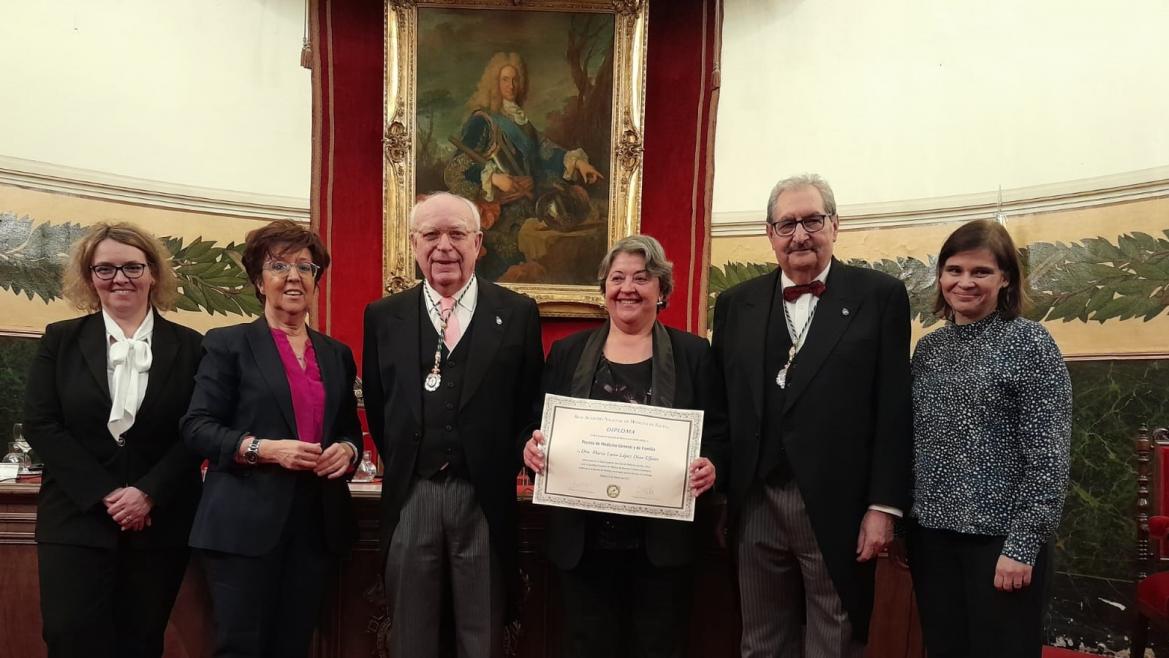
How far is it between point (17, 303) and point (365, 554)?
312 cm

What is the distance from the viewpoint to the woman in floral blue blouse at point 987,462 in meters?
2.13

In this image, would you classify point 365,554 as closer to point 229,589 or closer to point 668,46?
point 229,589

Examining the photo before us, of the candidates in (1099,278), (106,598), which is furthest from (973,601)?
(1099,278)

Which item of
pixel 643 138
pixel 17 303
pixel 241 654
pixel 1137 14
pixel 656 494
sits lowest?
pixel 241 654

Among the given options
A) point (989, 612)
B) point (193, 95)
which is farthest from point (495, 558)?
point (193, 95)

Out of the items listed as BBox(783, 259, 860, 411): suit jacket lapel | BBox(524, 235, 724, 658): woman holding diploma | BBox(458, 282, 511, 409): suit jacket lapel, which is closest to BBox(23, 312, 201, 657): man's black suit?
BBox(458, 282, 511, 409): suit jacket lapel

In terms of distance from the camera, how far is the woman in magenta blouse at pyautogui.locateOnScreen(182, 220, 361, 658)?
2.33 meters

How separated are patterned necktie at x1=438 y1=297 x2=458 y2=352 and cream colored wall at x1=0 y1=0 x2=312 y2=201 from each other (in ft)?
11.1

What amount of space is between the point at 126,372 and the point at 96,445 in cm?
23

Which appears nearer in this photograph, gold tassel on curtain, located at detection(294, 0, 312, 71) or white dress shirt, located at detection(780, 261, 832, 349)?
white dress shirt, located at detection(780, 261, 832, 349)

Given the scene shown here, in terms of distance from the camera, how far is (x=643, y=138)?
5238 millimetres

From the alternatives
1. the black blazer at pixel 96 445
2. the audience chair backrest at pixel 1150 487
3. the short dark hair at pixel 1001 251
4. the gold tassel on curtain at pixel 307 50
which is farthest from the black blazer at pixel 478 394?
the gold tassel on curtain at pixel 307 50

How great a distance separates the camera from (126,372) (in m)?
2.57

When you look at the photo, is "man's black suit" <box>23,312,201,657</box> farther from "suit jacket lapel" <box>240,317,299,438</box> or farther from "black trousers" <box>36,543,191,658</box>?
A: "suit jacket lapel" <box>240,317,299,438</box>
